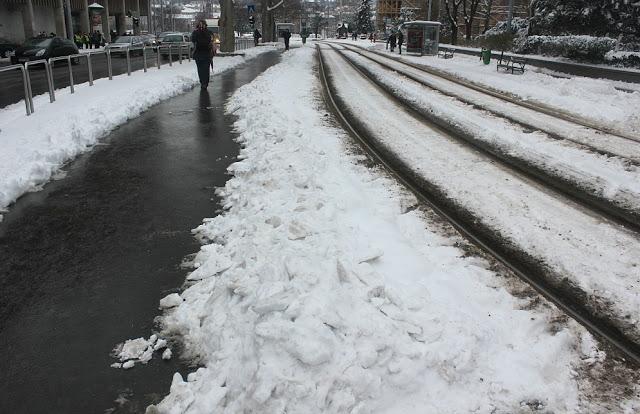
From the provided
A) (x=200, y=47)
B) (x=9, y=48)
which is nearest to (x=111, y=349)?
(x=200, y=47)

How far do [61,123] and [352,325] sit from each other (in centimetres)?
801

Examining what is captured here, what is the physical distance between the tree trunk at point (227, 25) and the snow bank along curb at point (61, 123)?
45.8ft

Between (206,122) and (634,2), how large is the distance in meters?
19.2

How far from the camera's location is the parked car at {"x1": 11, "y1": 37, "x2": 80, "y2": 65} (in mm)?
24203

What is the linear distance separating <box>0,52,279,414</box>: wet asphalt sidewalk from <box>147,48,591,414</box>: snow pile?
12.0 inches

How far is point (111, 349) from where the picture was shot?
3.50 metres

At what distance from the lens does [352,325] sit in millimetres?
3277

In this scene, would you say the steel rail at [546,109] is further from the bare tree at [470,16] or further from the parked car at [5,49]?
the bare tree at [470,16]

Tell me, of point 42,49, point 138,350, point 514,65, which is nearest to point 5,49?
point 42,49

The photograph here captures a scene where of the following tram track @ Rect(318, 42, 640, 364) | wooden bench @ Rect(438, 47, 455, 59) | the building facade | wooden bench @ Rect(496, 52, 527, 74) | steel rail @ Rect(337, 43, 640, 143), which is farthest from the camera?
the building facade

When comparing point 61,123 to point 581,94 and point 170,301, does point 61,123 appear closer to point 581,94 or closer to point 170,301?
point 170,301

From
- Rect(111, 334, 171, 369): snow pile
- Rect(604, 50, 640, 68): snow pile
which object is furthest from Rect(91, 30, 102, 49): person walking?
Rect(111, 334, 171, 369): snow pile

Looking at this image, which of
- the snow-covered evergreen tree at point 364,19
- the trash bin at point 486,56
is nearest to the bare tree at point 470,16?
the trash bin at point 486,56

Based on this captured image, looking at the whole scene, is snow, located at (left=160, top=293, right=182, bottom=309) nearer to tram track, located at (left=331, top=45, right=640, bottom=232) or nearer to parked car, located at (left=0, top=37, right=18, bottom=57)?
tram track, located at (left=331, top=45, right=640, bottom=232)
